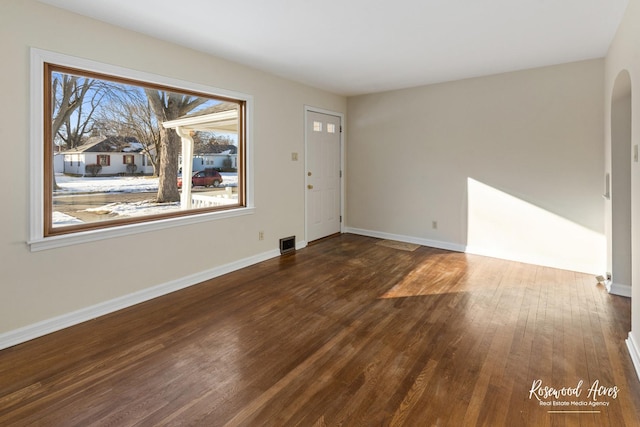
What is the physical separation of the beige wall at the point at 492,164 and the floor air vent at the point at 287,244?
5.21 feet

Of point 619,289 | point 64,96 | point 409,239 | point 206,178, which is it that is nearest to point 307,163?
point 206,178

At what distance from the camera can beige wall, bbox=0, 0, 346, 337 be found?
7.73 feet

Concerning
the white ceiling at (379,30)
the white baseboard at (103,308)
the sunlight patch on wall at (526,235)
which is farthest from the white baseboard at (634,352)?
the white baseboard at (103,308)

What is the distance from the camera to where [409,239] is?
541 centimetres

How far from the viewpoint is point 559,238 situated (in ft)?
13.3

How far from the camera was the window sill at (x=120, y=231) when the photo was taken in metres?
2.54

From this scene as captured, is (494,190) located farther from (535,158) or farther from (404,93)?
(404,93)

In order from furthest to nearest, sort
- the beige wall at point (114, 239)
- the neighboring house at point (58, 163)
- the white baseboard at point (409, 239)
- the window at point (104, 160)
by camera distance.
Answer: the white baseboard at point (409, 239)
the window at point (104, 160)
the neighboring house at point (58, 163)
the beige wall at point (114, 239)

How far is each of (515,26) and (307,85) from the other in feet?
9.36

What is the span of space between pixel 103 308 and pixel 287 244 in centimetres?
244

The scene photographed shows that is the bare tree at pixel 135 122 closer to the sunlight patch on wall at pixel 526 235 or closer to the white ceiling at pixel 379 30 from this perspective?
the white ceiling at pixel 379 30

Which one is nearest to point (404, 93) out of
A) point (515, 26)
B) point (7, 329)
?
point (515, 26)

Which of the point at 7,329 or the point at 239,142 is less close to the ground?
the point at 239,142

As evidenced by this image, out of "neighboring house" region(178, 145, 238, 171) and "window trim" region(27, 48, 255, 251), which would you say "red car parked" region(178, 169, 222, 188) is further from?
"window trim" region(27, 48, 255, 251)
